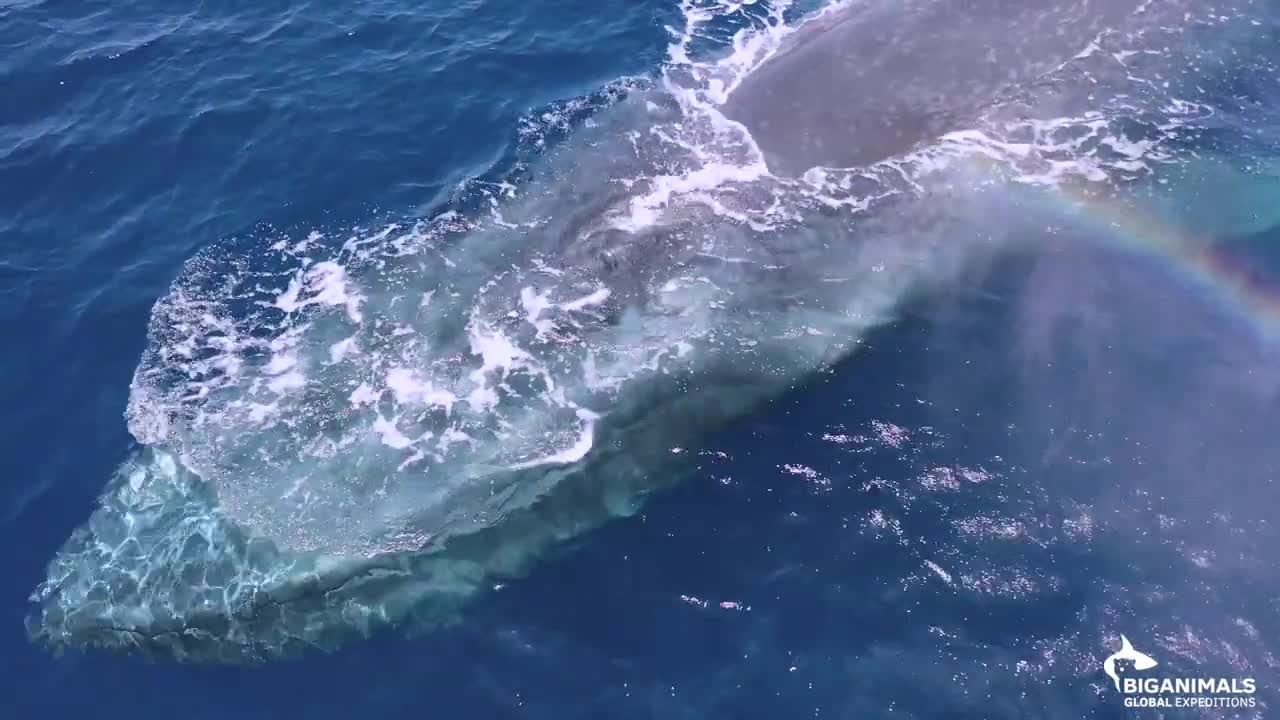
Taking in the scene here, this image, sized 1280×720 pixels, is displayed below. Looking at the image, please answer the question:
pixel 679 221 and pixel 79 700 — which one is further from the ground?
pixel 679 221

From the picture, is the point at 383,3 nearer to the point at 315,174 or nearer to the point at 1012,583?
the point at 315,174

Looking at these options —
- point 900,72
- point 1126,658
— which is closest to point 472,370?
point 1126,658

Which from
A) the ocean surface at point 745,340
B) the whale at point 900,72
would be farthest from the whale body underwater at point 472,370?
the ocean surface at point 745,340

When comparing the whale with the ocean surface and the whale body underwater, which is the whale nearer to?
the whale body underwater

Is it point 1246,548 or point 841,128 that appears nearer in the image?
point 1246,548

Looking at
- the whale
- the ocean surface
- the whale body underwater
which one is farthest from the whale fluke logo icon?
the whale

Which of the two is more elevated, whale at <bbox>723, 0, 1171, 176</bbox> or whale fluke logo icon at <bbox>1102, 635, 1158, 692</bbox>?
whale at <bbox>723, 0, 1171, 176</bbox>

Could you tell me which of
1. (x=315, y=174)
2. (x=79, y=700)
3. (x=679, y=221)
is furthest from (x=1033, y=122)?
(x=79, y=700)
